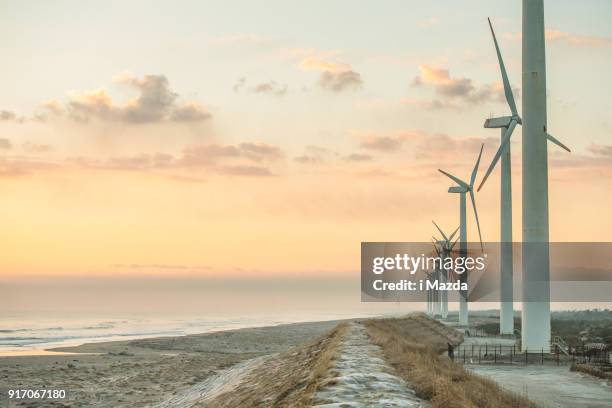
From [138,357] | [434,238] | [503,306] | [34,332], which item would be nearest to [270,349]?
[138,357]

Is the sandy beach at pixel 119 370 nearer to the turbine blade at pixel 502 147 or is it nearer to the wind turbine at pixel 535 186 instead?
the wind turbine at pixel 535 186

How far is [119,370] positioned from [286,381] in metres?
32.1

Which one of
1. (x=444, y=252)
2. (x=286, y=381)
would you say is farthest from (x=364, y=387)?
(x=444, y=252)

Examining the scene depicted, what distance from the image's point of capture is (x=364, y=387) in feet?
57.7

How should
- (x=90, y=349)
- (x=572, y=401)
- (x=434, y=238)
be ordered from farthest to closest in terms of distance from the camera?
(x=434, y=238)
(x=90, y=349)
(x=572, y=401)

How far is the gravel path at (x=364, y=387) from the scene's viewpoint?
15.7 m

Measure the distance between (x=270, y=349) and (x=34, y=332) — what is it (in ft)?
162

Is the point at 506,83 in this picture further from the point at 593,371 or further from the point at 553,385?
the point at 553,385

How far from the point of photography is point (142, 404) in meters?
37.7

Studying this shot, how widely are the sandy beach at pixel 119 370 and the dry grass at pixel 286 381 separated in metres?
8.38

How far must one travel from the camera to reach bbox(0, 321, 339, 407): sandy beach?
40.9 metres

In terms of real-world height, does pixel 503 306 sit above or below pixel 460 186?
below

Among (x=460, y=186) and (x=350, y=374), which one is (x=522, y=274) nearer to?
(x=350, y=374)

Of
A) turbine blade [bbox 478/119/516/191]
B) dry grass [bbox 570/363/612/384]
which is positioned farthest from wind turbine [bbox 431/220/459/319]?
dry grass [bbox 570/363/612/384]
